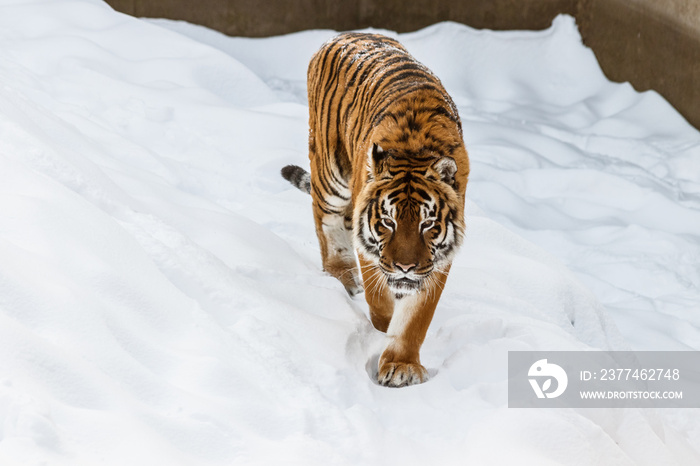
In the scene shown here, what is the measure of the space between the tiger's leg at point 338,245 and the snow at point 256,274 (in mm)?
114

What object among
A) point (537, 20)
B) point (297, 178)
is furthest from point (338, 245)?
point (537, 20)

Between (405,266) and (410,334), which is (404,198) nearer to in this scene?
(405,266)

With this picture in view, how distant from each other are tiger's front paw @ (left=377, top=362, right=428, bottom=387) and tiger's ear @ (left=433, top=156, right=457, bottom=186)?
0.56 metres

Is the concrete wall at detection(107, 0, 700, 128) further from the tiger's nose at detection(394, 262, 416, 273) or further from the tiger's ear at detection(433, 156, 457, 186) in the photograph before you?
the tiger's nose at detection(394, 262, 416, 273)

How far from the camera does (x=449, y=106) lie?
2.59m

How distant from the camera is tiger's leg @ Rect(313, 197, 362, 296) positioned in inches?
126

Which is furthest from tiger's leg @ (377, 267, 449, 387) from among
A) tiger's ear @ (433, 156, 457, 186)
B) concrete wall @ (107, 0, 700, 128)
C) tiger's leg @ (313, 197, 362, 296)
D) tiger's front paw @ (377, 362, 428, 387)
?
concrete wall @ (107, 0, 700, 128)

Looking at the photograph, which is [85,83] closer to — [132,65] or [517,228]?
[132,65]

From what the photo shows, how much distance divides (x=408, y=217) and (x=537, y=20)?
17.2 feet

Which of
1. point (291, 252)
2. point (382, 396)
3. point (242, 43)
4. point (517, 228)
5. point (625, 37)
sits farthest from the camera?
point (242, 43)

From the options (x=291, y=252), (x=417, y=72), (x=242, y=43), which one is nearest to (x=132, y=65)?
(x=242, y=43)

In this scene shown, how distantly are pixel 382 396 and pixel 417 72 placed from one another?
1.14m

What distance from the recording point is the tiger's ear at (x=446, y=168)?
2264 mm

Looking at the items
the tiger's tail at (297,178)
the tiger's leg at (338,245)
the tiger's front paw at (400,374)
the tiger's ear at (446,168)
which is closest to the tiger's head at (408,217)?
the tiger's ear at (446,168)
